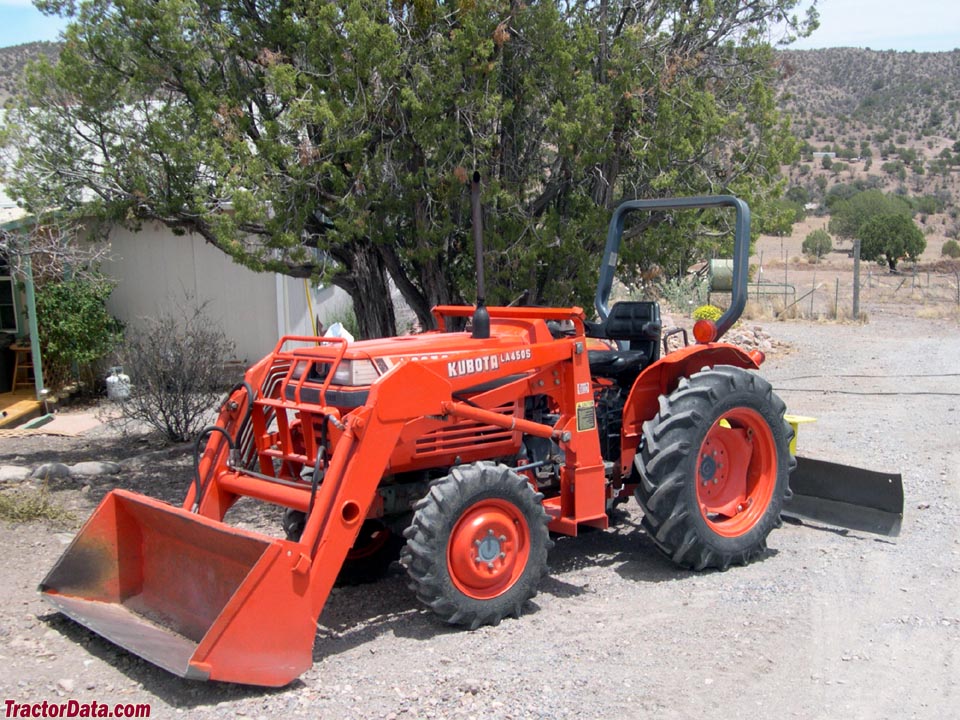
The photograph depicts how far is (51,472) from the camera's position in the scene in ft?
27.9

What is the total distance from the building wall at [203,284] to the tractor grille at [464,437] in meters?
8.84

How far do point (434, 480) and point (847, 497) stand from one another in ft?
10.5

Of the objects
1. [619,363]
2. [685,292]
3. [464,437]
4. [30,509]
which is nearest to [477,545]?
[464,437]

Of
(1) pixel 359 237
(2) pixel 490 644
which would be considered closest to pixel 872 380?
(1) pixel 359 237

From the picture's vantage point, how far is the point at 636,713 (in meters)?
4.30

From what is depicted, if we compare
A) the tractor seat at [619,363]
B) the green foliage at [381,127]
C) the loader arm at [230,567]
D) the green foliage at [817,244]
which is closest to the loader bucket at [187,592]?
the loader arm at [230,567]

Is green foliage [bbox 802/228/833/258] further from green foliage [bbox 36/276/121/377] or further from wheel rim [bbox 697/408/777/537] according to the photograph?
wheel rim [bbox 697/408/777/537]

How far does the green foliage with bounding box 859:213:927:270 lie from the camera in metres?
35.8

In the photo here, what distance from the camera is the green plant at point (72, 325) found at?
12898 mm

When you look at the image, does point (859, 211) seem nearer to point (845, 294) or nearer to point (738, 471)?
point (845, 294)

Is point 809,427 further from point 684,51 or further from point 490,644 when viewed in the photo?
point 490,644

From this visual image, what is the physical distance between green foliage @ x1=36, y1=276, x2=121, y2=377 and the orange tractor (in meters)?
8.05

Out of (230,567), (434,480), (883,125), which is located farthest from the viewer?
(883,125)

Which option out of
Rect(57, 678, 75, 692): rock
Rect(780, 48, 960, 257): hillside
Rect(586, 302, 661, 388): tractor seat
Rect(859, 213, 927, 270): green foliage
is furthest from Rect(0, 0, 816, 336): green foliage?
Rect(780, 48, 960, 257): hillside
